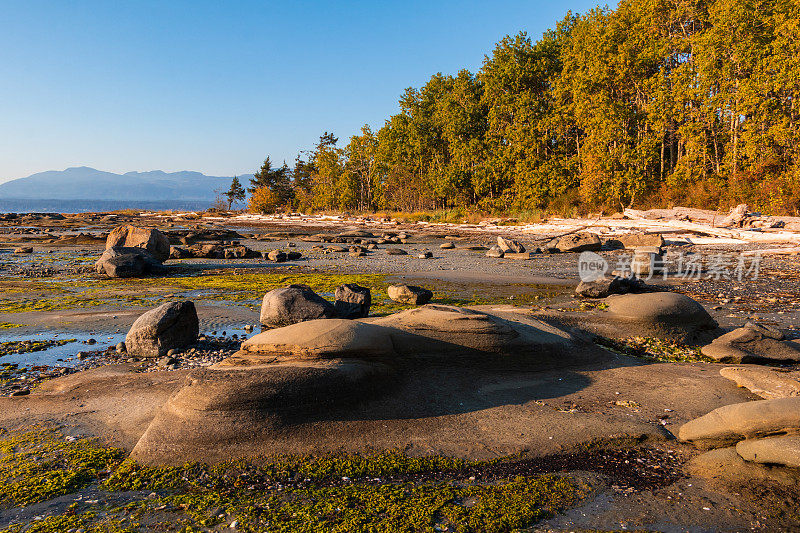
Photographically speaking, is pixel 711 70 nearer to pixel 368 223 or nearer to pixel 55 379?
pixel 368 223

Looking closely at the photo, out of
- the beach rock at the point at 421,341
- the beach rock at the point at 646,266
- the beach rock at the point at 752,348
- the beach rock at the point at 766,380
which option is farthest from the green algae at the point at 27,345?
the beach rock at the point at 646,266

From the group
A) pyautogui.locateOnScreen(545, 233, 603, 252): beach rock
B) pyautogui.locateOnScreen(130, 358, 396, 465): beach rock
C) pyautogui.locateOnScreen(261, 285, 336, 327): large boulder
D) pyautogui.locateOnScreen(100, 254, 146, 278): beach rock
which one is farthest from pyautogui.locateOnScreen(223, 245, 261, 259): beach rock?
pyautogui.locateOnScreen(130, 358, 396, 465): beach rock

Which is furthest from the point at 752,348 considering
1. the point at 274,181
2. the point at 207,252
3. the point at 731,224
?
the point at 274,181

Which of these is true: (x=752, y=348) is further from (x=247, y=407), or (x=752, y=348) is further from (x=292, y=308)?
(x=292, y=308)

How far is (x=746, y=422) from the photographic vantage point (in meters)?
4.21

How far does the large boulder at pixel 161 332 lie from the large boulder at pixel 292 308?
1.54 metres

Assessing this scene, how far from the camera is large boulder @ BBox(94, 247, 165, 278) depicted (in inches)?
642

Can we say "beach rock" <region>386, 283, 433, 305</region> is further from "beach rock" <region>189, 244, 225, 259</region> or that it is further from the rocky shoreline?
"beach rock" <region>189, 244, 225, 259</region>

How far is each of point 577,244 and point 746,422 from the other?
2027 cm

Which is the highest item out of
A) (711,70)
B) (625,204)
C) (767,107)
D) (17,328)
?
(711,70)

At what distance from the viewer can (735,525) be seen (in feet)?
11.0

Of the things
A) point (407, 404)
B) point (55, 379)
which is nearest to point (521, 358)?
point (407, 404)

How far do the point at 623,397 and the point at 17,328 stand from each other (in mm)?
10827

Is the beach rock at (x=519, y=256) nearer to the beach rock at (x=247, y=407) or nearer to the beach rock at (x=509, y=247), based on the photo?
the beach rock at (x=509, y=247)
